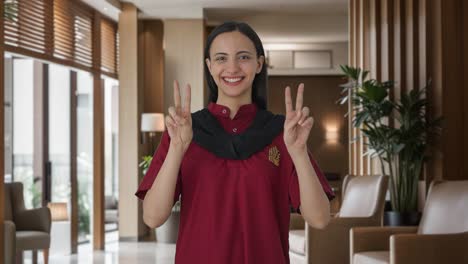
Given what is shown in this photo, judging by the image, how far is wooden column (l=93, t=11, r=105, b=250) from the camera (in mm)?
10406

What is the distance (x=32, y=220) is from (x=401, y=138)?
3.57 meters

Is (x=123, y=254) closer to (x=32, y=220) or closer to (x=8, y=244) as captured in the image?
(x=32, y=220)

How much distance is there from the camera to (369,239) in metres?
5.40

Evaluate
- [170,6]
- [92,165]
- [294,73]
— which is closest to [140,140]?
[92,165]

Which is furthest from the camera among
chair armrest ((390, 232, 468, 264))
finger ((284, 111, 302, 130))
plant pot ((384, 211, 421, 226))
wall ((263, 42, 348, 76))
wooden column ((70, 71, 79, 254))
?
wall ((263, 42, 348, 76))

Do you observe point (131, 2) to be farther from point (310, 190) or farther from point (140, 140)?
point (310, 190)

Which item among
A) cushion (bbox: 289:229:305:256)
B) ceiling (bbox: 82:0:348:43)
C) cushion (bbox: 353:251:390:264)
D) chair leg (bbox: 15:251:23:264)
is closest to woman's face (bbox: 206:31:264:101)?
cushion (bbox: 353:251:390:264)

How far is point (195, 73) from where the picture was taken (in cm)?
1174

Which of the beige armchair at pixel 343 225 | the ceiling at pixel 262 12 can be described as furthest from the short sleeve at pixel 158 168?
the ceiling at pixel 262 12

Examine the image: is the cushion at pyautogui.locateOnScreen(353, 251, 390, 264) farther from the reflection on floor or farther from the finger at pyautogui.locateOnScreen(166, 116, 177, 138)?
the reflection on floor

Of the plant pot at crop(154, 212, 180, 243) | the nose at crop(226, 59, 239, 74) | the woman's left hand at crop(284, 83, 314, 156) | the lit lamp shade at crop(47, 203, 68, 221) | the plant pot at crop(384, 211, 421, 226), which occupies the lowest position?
the plant pot at crop(154, 212, 180, 243)

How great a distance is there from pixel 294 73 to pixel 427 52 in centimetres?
835

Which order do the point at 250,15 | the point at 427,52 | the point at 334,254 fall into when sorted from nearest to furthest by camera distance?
the point at 334,254 < the point at 427,52 < the point at 250,15

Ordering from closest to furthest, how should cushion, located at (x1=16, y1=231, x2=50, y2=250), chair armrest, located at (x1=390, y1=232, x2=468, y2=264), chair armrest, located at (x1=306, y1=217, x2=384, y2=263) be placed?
chair armrest, located at (x1=390, y1=232, x2=468, y2=264)
chair armrest, located at (x1=306, y1=217, x2=384, y2=263)
cushion, located at (x1=16, y1=231, x2=50, y2=250)
